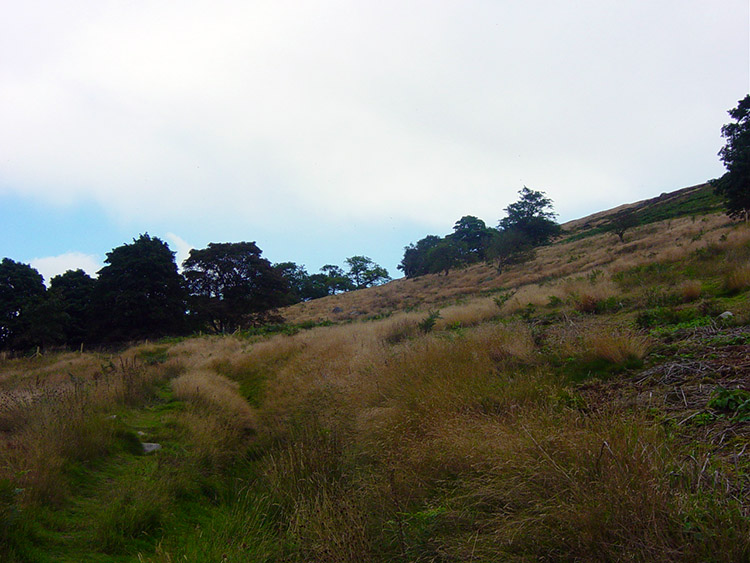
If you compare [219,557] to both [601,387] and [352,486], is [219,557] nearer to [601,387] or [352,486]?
[352,486]

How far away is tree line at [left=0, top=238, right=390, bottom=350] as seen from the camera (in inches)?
1080

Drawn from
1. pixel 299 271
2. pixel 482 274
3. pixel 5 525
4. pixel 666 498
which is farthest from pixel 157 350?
pixel 299 271

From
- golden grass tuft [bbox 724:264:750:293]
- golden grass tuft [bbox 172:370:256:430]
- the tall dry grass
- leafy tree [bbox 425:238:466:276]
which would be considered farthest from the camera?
leafy tree [bbox 425:238:466:276]

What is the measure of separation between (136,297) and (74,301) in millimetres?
6763

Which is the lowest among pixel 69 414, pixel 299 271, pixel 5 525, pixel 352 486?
pixel 352 486

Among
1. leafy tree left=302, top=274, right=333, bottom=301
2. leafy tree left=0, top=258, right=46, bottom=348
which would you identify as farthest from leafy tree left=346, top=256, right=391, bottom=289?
leafy tree left=0, top=258, right=46, bottom=348

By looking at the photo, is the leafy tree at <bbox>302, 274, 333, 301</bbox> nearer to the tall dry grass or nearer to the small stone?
the tall dry grass

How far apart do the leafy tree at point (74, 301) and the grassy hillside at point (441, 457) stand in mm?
26434

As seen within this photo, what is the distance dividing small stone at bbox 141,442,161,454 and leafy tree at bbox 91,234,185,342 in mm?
25593

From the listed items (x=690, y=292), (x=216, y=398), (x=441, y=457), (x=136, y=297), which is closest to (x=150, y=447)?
(x=216, y=398)

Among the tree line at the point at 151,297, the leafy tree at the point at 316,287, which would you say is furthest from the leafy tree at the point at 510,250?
the leafy tree at the point at 316,287

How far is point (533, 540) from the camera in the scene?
2277 mm

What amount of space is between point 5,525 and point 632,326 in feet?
24.2

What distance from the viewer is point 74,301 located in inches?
1181
